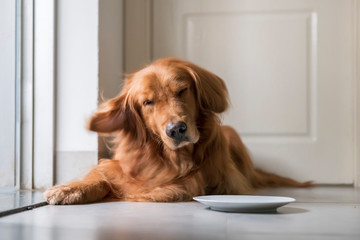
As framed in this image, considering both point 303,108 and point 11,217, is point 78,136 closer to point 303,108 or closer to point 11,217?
point 11,217

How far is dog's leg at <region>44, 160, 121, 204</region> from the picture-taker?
77.2 inches

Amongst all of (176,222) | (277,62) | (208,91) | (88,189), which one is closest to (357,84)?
(277,62)

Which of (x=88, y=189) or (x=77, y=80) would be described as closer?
(x=88, y=189)

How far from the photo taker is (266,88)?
3090 mm

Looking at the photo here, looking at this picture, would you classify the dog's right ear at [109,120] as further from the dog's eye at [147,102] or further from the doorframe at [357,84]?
the doorframe at [357,84]

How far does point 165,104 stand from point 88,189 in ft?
1.47

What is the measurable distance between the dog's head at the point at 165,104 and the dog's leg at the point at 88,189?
0.18 meters

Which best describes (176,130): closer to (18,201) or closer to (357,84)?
(18,201)

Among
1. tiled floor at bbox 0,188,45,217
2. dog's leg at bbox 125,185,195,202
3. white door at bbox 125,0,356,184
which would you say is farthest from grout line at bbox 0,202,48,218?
white door at bbox 125,0,356,184

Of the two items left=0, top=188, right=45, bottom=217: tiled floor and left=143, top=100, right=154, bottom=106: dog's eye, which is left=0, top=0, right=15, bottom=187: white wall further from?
left=143, top=100, right=154, bottom=106: dog's eye

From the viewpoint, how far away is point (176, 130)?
1987mm

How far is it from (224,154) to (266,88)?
899 millimetres

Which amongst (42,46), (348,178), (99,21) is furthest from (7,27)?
(348,178)

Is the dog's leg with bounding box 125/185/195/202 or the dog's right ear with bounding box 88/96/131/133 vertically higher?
the dog's right ear with bounding box 88/96/131/133
